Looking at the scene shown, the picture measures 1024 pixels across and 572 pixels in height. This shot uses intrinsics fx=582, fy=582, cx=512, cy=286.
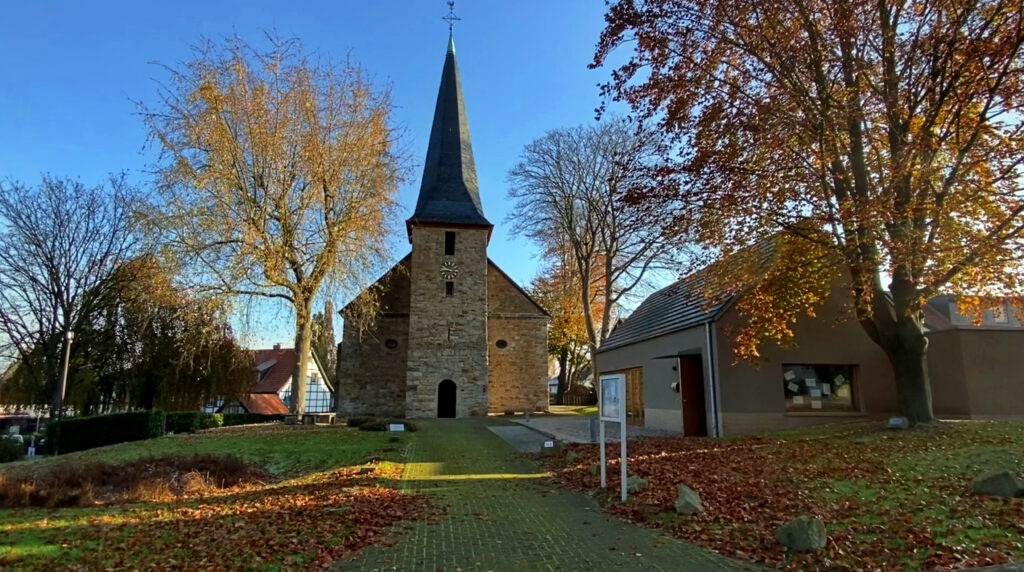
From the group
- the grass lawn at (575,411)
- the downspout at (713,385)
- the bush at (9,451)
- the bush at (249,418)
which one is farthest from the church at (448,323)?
the downspout at (713,385)

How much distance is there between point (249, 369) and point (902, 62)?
3394cm

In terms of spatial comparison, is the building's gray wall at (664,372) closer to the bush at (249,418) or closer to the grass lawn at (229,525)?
the grass lawn at (229,525)

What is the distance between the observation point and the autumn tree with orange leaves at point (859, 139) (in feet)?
34.8

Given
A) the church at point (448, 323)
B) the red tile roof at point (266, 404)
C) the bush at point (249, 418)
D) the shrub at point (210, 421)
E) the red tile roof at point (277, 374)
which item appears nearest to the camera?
the shrub at point (210, 421)

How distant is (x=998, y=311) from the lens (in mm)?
15336

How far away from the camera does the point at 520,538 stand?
6.41 metres

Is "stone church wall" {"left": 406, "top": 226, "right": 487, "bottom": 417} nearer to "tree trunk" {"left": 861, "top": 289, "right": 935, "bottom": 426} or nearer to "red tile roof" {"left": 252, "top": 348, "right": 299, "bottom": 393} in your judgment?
"tree trunk" {"left": 861, "top": 289, "right": 935, "bottom": 426}

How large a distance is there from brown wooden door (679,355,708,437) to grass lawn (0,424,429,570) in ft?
26.3

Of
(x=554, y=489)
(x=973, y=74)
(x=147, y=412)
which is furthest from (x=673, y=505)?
(x=147, y=412)

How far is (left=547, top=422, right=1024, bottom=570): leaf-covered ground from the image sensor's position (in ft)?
17.8

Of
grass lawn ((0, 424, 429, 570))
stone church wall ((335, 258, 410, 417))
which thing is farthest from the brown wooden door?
stone church wall ((335, 258, 410, 417))

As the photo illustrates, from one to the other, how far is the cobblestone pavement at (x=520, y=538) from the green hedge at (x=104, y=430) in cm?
1549

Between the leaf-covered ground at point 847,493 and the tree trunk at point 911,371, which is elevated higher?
the tree trunk at point 911,371

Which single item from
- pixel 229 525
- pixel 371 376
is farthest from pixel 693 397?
pixel 371 376
